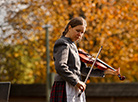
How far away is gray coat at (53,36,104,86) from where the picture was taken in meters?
3.33

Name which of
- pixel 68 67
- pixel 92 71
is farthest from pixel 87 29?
pixel 68 67

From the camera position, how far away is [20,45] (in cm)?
1088

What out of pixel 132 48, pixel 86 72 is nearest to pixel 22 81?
pixel 132 48

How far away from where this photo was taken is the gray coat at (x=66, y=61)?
333cm

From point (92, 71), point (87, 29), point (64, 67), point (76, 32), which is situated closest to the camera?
point (64, 67)

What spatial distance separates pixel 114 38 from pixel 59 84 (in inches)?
287

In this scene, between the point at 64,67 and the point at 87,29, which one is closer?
the point at 64,67

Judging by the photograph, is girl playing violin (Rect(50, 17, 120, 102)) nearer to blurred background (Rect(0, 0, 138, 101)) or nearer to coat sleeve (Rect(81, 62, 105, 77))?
coat sleeve (Rect(81, 62, 105, 77))

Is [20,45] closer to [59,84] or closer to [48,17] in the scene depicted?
[48,17]

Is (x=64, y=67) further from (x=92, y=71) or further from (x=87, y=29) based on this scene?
(x=87, y=29)

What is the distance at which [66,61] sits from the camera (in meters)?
3.36

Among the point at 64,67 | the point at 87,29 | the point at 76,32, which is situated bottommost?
the point at 64,67

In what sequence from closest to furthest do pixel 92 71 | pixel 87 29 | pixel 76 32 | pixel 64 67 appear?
pixel 64 67
pixel 76 32
pixel 92 71
pixel 87 29

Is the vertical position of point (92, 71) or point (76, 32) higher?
point (76, 32)
